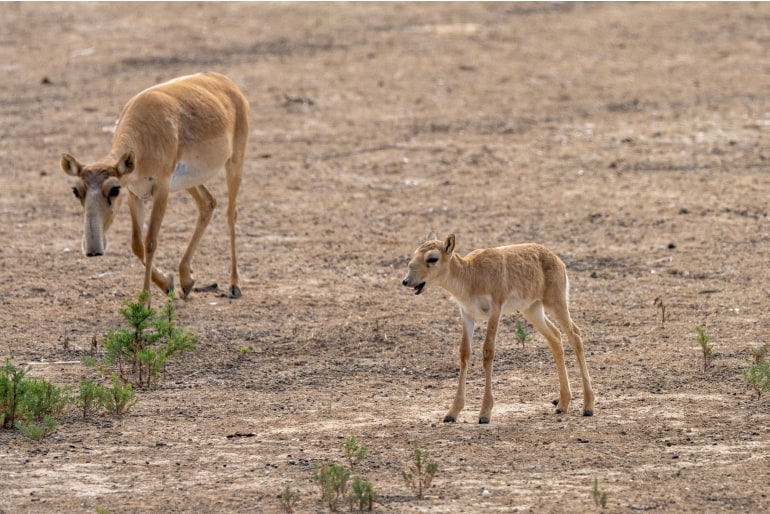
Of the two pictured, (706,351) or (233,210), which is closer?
(706,351)

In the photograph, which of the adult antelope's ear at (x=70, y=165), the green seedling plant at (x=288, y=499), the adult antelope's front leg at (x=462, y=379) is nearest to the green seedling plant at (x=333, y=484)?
the green seedling plant at (x=288, y=499)

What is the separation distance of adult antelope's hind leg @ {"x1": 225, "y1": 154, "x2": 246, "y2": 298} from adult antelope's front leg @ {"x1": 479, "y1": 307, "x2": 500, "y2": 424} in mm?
4168

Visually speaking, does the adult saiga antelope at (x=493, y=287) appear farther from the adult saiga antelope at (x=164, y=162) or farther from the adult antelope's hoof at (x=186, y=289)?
the adult antelope's hoof at (x=186, y=289)

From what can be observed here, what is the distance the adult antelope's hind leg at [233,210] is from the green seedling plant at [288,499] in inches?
207

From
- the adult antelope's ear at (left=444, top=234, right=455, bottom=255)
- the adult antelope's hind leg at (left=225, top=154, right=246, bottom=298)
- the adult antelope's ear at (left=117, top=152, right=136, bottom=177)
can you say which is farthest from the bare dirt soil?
the adult antelope's ear at (left=117, top=152, right=136, bottom=177)

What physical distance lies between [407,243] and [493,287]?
5.17m

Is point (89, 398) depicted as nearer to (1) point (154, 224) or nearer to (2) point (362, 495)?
(2) point (362, 495)

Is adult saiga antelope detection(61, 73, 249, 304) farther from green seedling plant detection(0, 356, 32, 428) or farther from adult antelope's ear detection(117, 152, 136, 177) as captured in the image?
green seedling plant detection(0, 356, 32, 428)

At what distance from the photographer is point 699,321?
11711 millimetres

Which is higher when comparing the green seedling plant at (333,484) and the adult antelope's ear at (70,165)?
the adult antelope's ear at (70,165)

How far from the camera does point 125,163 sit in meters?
11.5

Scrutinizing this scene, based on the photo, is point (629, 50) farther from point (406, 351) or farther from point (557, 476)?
point (557, 476)

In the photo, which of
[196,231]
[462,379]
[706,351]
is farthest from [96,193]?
[706,351]

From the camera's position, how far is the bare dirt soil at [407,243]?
839cm
